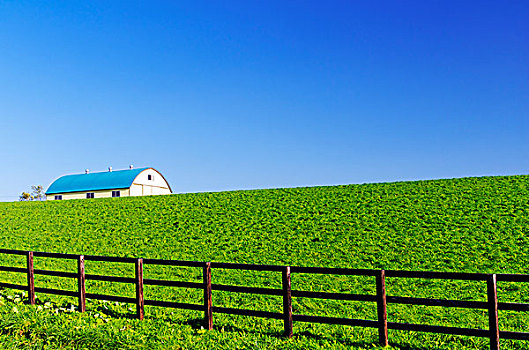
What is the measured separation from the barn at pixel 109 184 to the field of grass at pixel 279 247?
11.9 m

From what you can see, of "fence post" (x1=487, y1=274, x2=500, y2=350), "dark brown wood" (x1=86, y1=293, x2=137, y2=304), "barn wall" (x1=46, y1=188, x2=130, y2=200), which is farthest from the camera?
"barn wall" (x1=46, y1=188, x2=130, y2=200)

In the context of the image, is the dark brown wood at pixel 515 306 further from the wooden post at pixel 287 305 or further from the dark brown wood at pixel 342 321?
the wooden post at pixel 287 305

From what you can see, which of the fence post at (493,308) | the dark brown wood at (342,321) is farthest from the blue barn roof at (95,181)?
the fence post at (493,308)

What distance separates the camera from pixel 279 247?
65.8ft

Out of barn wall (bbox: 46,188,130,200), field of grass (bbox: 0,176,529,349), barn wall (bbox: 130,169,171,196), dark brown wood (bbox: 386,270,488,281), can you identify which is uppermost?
barn wall (bbox: 130,169,171,196)

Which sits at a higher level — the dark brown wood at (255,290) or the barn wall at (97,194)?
the barn wall at (97,194)

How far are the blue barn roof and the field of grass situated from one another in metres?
12.4

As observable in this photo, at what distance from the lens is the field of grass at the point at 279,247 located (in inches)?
318

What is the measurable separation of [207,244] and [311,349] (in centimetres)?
1481

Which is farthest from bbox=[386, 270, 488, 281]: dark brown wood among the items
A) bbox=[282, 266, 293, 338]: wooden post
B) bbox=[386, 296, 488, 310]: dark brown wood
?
bbox=[282, 266, 293, 338]: wooden post

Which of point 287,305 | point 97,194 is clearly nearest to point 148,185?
point 97,194

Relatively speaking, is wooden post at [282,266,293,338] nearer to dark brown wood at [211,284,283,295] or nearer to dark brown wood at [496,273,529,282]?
dark brown wood at [211,284,283,295]

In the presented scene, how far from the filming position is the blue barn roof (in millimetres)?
50541

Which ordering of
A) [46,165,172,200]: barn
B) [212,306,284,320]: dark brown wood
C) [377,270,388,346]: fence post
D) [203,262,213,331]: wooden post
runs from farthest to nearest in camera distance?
[46,165,172,200]: barn
[203,262,213,331]: wooden post
[212,306,284,320]: dark brown wood
[377,270,388,346]: fence post
